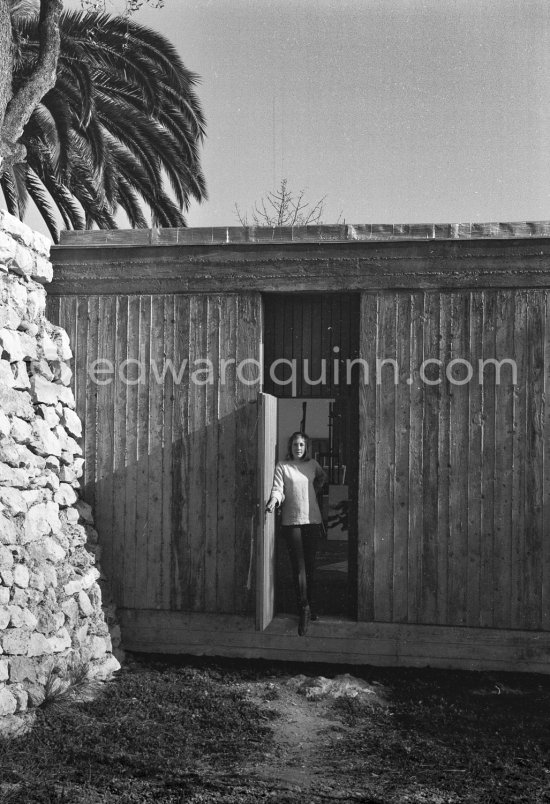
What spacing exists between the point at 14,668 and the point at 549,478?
16.2ft

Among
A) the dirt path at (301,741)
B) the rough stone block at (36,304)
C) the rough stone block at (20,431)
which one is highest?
the rough stone block at (36,304)

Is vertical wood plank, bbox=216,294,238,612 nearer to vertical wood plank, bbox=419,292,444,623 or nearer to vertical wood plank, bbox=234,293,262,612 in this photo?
vertical wood plank, bbox=234,293,262,612

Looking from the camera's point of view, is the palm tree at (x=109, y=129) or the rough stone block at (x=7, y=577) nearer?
the rough stone block at (x=7, y=577)

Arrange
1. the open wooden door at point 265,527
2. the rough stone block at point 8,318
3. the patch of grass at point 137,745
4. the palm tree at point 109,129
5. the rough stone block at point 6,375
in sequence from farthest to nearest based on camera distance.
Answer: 1. the palm tree at point 109,129
2. the open wooden door at point 265,527
3. the rough stone block at point 8,318
4. the rough stone block at point 6,375
5. the patch of grass at point 137,745

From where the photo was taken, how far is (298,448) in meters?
8.30

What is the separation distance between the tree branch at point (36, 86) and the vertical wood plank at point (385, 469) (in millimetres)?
5572

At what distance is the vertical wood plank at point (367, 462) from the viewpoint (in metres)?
8.29

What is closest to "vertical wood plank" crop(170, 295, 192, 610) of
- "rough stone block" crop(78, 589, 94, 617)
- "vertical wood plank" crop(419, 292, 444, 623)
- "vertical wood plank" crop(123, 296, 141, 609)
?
"vertical wood plank" crop(123, 296, 141, 609)

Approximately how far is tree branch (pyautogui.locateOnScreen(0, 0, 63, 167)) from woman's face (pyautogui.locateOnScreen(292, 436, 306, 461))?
18.3 ft

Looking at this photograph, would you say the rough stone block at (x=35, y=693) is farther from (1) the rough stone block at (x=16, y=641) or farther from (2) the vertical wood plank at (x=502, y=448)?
(2) the vertical wood plank at (x=502, y=448)

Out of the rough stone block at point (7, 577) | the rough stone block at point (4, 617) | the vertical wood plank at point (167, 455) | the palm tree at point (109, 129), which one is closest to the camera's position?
the rough stone block at point (4, 617)

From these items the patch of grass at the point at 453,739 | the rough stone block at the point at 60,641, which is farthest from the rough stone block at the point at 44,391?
the patch of grass at the point at 453,739

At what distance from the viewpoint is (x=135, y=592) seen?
868 cm

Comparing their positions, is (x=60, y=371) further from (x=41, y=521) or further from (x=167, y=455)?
(x=41, y=521)
